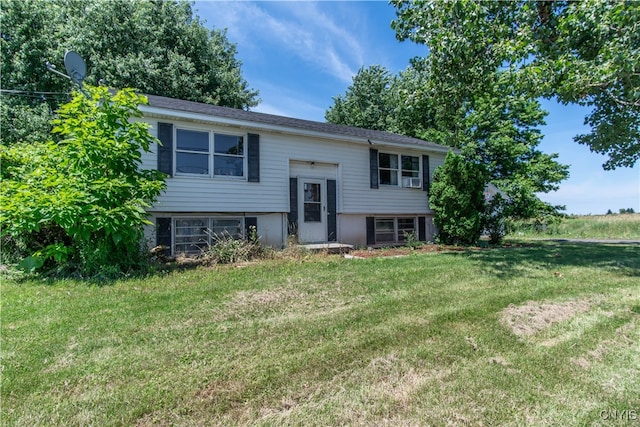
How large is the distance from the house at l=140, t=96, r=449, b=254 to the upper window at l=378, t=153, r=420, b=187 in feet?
0.12

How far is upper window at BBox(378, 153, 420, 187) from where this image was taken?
11.5 meters

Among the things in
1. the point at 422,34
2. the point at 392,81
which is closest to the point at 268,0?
the point at 422,34

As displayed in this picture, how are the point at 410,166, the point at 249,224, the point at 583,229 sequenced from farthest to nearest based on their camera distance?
1. the point at 583,229
2. the point at 410,166
3. the point at 249,224

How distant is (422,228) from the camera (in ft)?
40.6

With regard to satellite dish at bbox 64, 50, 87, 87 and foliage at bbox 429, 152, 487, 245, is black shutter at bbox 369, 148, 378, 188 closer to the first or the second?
foliage at bbox 429, 152, 487, 245

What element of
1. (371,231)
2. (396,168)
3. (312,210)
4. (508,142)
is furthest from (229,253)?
(508,142)

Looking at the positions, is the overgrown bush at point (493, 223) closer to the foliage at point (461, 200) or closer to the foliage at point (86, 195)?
the foliage at point (461, 200)

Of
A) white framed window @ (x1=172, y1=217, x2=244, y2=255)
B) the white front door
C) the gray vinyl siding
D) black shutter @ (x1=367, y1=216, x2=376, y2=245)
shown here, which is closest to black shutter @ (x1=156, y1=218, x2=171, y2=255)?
white framed window @ (x1=172, y1=217, x2=244, y2=255)

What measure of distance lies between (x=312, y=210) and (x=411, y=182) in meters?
4.24

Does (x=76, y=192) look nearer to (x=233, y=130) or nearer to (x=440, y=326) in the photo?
(x=233, y=130)

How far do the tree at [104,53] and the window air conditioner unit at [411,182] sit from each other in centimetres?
1251

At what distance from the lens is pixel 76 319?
11.7 feet

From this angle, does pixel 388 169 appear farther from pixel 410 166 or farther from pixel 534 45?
pixel 534 45

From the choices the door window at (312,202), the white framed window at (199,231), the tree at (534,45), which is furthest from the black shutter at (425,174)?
the white framed window at (199,231)
